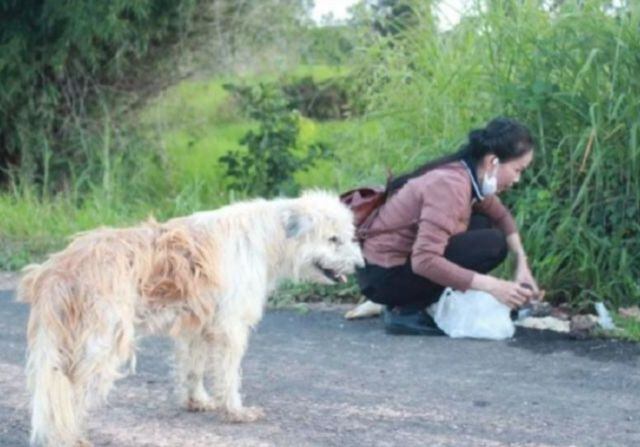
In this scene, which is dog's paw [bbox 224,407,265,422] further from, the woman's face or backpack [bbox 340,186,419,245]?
the woman's face

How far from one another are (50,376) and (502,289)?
10.1 ft

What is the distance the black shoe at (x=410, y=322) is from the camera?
8375 mm

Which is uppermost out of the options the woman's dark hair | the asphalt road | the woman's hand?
the woman's dark hair

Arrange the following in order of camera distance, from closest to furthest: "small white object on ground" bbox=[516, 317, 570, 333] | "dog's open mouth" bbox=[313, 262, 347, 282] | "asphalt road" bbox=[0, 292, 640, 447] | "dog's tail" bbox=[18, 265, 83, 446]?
"dog's tail" bbox=[18, 265, 83, 446] < "asphalt road" bbox=[0, 292, 640, 447] < "dog's open mouth" bbox=[313, 262, 347, 282] < "small white object on ground" bbox=[516, 317, 570, 333]

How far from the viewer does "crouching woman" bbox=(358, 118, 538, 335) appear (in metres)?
7.91

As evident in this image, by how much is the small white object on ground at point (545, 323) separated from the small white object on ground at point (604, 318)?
0.20 metres

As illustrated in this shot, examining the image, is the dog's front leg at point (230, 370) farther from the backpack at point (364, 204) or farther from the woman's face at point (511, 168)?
the woman's face at point (511, 168)

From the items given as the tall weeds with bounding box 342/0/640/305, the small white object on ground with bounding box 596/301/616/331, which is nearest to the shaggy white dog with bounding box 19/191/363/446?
the small white object on ground with bounding box 596/301/616/331

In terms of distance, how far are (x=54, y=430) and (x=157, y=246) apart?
3.12ft

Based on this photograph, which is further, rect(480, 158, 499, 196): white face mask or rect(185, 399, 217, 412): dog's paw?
rect(480, 158, 499, 196): white face mask

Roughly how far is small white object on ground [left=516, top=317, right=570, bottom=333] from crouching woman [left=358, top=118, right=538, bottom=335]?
0.86 ft

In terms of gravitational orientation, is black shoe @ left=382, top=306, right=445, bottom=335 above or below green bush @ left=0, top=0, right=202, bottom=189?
below

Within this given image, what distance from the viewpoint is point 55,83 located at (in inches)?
557

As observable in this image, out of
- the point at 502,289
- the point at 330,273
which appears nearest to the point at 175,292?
the point at 330,273
